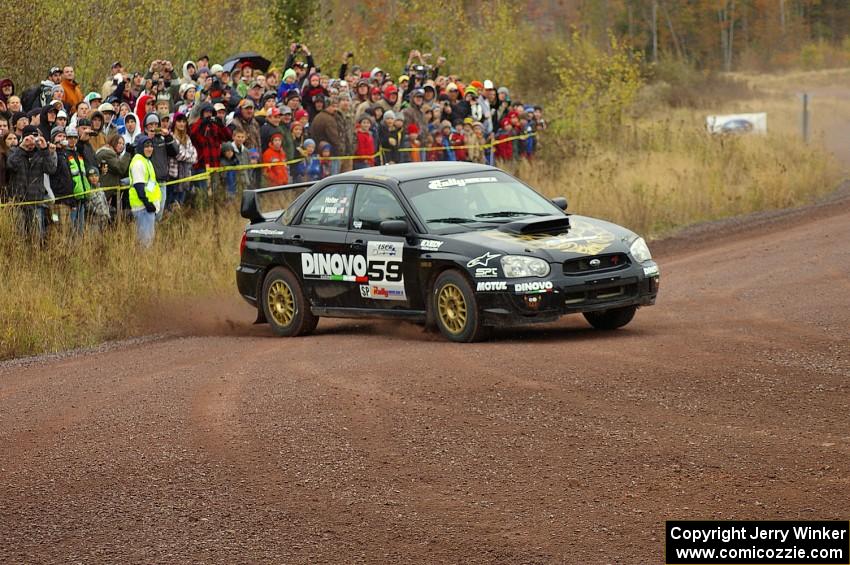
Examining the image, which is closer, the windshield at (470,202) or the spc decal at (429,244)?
the spc decal at (429,244)

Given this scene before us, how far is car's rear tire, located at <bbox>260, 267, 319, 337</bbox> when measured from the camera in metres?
13.4

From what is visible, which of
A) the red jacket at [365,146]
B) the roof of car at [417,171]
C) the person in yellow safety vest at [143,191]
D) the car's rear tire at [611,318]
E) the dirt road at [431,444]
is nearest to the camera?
the dirt road at [431,444]

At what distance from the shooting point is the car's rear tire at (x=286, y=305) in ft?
44.1

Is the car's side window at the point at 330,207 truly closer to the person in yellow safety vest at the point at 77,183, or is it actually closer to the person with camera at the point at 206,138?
the person in yellow safety vest at the point at 77,183

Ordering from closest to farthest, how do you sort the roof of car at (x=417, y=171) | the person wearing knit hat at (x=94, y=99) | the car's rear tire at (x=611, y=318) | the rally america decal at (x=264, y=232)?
the car's rear tire at (x=611, y=318) < the roof of car at (x=417, y=171) < the rally america decal at (x=264, y=232) < the person wearing knit hat at (x=94, y=99)

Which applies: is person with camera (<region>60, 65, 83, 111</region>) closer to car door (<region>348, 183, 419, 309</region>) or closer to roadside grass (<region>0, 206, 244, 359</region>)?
roadside grass (<region>0, 206, 244, 359</region>)

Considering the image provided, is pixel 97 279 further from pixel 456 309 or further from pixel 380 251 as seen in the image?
pixel 456 309

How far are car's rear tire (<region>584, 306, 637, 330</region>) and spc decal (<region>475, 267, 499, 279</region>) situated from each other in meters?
1.15

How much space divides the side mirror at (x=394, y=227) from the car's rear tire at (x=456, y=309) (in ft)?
1.85

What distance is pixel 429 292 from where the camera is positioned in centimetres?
1216

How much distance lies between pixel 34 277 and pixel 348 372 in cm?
628

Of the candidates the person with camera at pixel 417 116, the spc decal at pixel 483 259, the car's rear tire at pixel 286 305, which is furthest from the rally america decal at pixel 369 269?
the person with camera at pixel 417 116

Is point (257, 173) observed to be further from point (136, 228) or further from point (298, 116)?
point (136, 228)

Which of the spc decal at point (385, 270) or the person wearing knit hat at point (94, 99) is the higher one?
the person wearing knit hat at point (94, 99)
